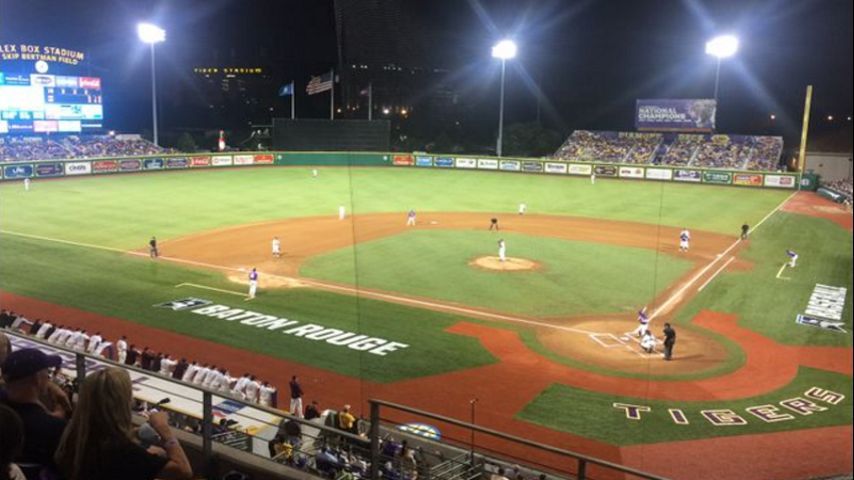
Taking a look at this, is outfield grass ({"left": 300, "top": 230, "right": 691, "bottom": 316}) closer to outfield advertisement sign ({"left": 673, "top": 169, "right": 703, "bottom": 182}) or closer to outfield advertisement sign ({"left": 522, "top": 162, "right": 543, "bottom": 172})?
outfield advertisement sign ({"left": 673, "top": 169, "right": 703, "bottom": 182})

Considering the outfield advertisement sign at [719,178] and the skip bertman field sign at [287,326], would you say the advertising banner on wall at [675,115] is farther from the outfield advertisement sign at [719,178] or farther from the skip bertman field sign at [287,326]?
the skip bertman field sign at [287,326]

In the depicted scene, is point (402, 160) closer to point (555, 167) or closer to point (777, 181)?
point (555, 167)

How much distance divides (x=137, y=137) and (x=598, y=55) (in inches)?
1291

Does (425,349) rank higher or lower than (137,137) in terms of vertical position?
lower

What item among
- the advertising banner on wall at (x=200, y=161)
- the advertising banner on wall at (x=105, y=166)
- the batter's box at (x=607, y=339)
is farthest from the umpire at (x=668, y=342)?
the advertising banner on wall at (x=200, y=161)

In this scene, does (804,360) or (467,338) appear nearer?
(804,360)

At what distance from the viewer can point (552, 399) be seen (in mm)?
12359

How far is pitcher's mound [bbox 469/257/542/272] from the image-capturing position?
22469 mm

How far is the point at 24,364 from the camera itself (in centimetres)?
338

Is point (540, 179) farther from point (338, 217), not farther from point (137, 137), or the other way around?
point (137, 137)

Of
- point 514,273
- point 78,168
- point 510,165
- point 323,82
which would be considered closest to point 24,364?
point 323,82

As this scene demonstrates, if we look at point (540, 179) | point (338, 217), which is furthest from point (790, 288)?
point (540, 179)

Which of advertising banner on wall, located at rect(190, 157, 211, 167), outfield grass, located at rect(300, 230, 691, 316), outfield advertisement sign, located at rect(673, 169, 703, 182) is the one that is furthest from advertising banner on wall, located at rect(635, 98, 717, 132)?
advertising banner on wall, located at rect(190, 157, 211, 167)

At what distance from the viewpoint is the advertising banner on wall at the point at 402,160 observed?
5344 centimetres
